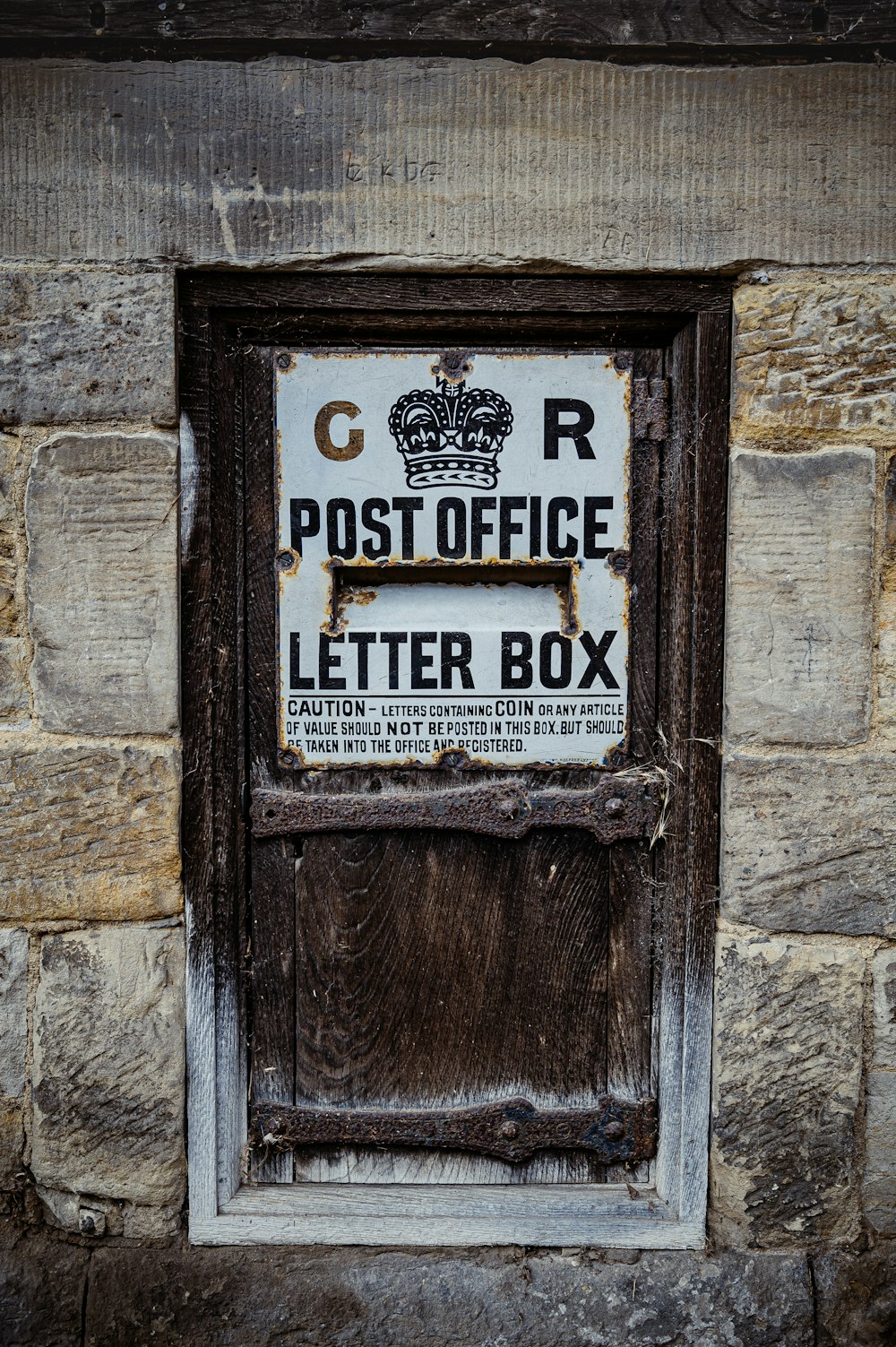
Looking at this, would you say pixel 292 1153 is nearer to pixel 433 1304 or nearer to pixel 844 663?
pixel 433 1304

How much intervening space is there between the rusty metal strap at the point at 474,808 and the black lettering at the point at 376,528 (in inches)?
18.0

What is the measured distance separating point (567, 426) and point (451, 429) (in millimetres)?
214

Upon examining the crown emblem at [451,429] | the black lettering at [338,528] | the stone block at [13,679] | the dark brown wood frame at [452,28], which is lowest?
the stone block at [13,679]

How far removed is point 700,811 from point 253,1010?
3.09ft

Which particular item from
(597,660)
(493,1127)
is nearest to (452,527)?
(597,660)

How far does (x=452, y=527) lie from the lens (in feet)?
5.73

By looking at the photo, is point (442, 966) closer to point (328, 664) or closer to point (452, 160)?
point (328, 664)

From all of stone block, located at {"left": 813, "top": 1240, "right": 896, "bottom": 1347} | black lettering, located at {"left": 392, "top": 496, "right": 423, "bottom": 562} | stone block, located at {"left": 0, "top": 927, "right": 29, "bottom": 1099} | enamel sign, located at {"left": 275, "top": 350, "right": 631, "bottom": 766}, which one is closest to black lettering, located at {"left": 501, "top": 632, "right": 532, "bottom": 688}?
enamel sign, located at {"left": 275, "top": 350, "right": 631, "bottom": 766}

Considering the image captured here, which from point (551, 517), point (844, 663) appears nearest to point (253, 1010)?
point (551, 517)

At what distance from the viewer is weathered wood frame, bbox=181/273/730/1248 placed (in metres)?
1.68

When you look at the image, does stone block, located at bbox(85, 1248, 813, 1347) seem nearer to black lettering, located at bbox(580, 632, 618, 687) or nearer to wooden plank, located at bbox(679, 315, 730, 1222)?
wooden plank, located at bbox(679, 315, 730, 1222)

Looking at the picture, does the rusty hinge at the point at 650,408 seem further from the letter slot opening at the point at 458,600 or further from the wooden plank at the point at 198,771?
the wooden plank at the point at 198,771

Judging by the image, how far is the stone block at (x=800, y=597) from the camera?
64.6 inches

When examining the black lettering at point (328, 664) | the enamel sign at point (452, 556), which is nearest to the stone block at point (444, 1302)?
the enamel sign at point (452, 556)
